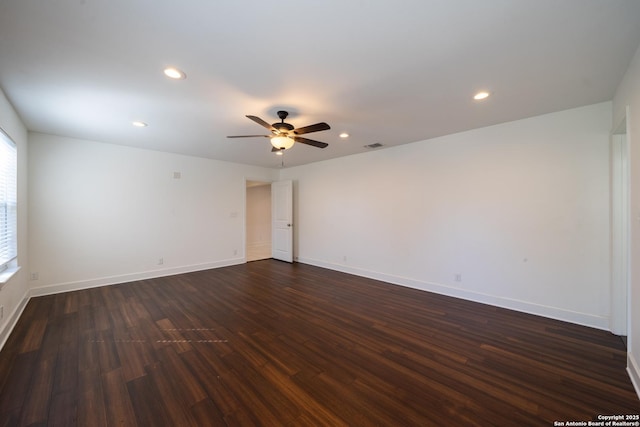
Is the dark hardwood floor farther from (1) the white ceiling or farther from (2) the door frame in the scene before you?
(1) the white ceiling

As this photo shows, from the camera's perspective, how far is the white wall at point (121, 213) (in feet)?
12.8

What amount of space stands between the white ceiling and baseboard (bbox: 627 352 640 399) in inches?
94.0

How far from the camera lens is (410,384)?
192 cm

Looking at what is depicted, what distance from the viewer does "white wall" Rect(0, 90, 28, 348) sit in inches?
103

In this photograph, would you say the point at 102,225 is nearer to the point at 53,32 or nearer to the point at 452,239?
the point at 53,32

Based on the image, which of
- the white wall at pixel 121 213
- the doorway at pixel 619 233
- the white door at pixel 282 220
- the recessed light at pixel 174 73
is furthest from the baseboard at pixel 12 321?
the doorway at pixel 619 233

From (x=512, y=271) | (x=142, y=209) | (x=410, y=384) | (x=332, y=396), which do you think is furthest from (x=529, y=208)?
(x=142, y=209)

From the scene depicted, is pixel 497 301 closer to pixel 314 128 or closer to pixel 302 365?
pixel 302 365

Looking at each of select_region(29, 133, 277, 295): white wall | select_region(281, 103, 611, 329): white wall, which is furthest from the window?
select_region(281, 103, 611, 329): white wall

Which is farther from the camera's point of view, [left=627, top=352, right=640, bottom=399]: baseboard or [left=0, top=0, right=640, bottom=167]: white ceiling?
[left=627, top=352, right=640, bottom=399]: baseboard

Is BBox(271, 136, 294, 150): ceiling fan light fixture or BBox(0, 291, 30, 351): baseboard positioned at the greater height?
BBox(271, 136, 294, 150): ceiling fan light fixture

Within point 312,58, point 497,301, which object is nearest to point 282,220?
point 497,301

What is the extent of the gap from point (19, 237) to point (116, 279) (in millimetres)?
1520

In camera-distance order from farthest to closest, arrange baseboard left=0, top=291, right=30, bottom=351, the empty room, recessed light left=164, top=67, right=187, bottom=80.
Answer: baseboard left=0, top=291, right=30, bottom=351 → recessed light left=164, top=67, right=187, bottom=80 → the empty room
